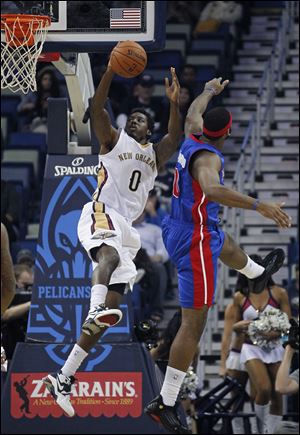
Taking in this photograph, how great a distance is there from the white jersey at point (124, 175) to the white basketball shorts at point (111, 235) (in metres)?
0.10

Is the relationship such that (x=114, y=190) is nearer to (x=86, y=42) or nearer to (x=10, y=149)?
(x=86, y=42)

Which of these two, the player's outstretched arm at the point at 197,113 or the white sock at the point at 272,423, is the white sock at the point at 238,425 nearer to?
the white sock at the point at 272,423

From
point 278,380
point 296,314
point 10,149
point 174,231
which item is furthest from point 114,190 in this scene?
point 10,149

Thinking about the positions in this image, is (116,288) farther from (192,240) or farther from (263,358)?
(263,358)

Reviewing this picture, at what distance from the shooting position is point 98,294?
12984 mm

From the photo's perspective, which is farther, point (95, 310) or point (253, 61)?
point (253, 61)

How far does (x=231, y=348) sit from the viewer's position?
18234 mm

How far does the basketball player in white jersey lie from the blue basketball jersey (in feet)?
1.50

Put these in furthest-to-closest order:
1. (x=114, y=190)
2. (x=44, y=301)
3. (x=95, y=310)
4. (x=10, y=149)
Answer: (x=10, y=149) → (x=44, y=301) → (x=114, y=190) → (x=95, y=310)

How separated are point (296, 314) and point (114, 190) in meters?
6.03

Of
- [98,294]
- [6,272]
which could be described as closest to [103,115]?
[98,294]

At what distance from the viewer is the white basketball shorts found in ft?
44.0

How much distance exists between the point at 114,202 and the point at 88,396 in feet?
11.8

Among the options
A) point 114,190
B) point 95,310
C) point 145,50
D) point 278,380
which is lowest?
point 278,380
